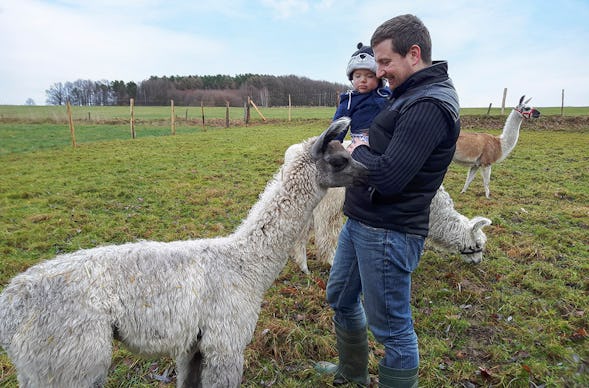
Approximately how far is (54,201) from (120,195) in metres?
1.40

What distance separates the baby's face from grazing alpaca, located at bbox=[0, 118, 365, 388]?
0.79 meters

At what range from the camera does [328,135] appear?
2736 mm

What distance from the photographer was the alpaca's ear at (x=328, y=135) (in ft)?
8.84

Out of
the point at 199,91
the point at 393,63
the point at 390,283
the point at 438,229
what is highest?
the point at 199,91

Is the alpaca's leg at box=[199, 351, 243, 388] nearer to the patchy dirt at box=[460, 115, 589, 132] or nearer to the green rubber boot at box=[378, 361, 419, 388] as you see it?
the green rubber boot at box=[378, 361, 419, 388]

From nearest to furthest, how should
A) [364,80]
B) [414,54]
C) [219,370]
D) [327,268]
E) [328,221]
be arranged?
[414,54] < [219,370] < [364,80] < [328,221] < [327,268]

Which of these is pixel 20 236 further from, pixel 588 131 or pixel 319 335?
pixel 588 131

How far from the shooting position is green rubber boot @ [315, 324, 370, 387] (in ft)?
10.5

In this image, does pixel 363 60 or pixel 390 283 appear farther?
pixel 363 60

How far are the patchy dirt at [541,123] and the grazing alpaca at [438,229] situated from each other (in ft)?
68.0

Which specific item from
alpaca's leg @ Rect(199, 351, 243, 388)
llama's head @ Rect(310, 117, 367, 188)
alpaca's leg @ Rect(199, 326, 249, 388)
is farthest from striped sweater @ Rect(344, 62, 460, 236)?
alpaca's leg @ Rect(199, 351, 243, 388)

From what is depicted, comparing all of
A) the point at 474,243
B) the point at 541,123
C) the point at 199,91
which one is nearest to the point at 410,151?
the point at 474,243

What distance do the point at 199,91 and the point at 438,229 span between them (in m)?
83.4

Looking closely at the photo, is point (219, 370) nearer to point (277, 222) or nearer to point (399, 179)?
point (277, 222)
